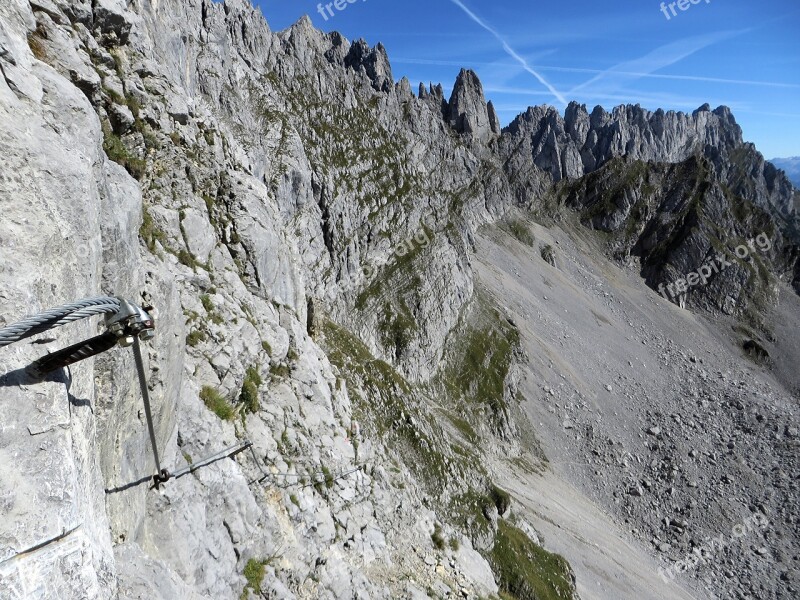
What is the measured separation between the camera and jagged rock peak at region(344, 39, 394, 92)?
14000 centimetres

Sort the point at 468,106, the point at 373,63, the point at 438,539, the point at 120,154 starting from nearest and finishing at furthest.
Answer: the point at 120,154 < the point at 438,539 < the point at 373,63 < the point at 468,106

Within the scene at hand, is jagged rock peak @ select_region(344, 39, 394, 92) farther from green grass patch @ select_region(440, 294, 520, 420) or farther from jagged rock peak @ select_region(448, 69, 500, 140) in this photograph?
green grass patch @ select_region(440, 294, 520, 420)

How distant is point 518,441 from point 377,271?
129ft

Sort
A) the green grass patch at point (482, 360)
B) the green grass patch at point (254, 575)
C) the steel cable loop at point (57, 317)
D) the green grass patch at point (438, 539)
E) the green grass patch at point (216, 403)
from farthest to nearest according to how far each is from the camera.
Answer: the green grass patch at point (482, 360)
the green grass patch at point (438, 539)
the green grass patch at point (216, 403)
the green grass patch at point (254, 575)
the steel cable loop at point (57, 317)

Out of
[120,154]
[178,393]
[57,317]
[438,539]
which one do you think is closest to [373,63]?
[120,154]

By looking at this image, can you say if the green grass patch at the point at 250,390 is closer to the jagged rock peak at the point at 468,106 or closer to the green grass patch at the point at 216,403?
the green grass patch at the point at 216,403

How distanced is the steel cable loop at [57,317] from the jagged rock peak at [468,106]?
176 meters

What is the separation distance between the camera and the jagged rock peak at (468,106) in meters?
169

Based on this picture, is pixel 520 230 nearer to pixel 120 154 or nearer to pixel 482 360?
pixel 482 360

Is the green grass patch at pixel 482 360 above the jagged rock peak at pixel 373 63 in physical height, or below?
below

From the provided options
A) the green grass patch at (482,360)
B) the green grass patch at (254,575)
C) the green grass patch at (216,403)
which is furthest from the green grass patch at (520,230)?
the green grass patch at (254,575)

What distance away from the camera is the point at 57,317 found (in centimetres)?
433

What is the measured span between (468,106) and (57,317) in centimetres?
18619

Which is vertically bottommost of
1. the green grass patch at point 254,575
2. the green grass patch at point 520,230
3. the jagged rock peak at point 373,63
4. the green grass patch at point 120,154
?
the green grass patch at point 254,575
